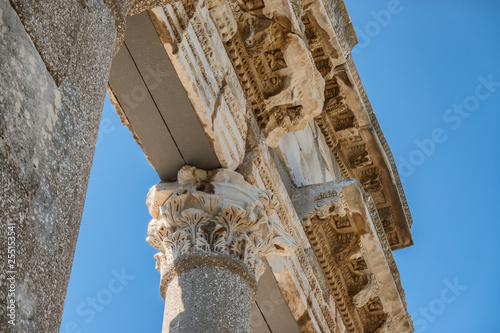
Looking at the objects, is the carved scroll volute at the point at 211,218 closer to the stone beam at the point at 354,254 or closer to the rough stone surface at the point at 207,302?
the rough stone surface at the point at 207,302

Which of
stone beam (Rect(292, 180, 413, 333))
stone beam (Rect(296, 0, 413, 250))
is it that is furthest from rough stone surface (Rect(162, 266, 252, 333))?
stone beam (Rect(296, 0, 413, 250))

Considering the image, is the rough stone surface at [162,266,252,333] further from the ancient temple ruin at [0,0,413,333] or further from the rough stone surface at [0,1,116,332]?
the rough stone surface at [0,1,116,332]

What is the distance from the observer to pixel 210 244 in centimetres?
502

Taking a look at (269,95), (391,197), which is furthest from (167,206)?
(391,197)

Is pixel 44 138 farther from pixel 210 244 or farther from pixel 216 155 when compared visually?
pixel 216 155

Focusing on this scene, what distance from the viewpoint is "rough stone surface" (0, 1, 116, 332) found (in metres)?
1.64

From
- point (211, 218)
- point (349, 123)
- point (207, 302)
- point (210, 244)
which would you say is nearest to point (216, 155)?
point (211, 218)

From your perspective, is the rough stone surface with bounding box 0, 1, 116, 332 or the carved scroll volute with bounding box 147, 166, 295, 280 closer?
the rough stone surface with bounding box 0, 1, 116, 332

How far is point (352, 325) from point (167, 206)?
147 inches

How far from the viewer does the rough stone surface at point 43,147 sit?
164cm

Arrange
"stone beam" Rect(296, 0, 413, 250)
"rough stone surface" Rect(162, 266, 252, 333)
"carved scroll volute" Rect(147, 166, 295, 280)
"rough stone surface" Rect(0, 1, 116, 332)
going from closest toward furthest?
"rough stone surface" Rect(0, 1, 116, 332) → "rough stone surface" Rect(162, 266, 252, 333) → "carved scroll volute" Rect(147, 166, 295, 280) → "stone beam" Rect(296, 0, 413, 250)

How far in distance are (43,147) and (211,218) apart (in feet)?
11.2

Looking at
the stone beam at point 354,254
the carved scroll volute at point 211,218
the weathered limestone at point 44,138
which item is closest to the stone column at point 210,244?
the carved scroll volute at point 211,218

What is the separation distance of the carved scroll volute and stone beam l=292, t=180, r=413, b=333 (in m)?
1.79
